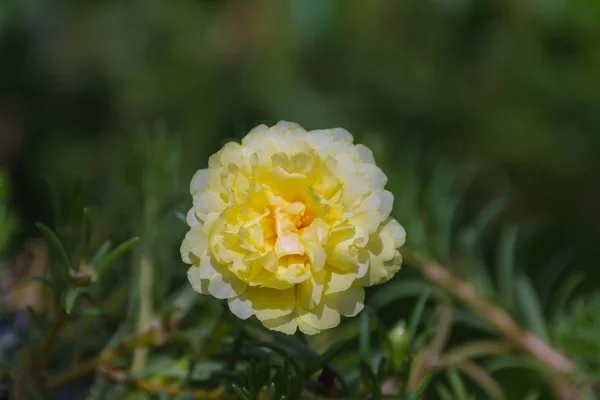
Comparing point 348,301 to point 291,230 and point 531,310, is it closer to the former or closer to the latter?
point 291,230

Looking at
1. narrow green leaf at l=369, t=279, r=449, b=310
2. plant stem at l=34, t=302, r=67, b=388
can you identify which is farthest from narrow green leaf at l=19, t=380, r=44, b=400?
narrow green leaf at l=369, t=279, r=449, b=310

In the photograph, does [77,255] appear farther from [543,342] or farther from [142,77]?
[142,77]

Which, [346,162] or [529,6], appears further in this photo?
[529,6]

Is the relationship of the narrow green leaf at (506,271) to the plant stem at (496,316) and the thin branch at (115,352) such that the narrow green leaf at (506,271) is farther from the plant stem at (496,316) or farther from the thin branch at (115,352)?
the thin branch at (115,352)

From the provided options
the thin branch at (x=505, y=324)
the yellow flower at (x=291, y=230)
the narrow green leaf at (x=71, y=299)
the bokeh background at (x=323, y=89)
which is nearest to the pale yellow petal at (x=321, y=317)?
the yellow flower at (x=291, y=230)

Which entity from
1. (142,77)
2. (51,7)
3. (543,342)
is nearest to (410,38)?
(142,77)

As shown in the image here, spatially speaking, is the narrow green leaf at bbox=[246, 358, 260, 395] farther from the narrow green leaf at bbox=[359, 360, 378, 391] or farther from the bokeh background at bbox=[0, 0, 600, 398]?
the bokeh background at bbox=[0, 0, 600, 398]
